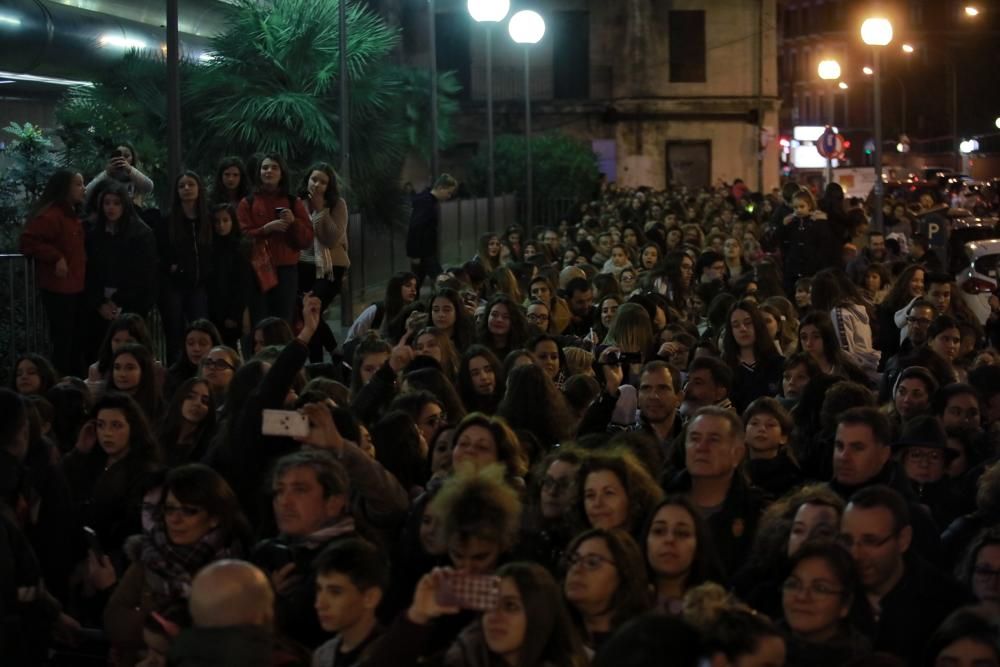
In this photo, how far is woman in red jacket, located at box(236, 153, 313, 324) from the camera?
16156mm

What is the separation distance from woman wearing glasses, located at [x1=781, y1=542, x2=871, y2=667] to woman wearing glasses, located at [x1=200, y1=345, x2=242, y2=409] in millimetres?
4844

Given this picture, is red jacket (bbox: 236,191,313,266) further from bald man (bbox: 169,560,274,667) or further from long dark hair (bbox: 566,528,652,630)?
bald man (bbox: 169,560,274,667)

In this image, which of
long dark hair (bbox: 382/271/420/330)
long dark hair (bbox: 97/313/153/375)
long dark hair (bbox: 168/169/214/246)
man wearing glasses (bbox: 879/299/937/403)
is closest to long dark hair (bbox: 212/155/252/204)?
long dark hair (bbox: 168/169/214/246)

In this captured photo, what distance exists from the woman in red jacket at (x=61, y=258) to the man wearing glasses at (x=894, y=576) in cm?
843

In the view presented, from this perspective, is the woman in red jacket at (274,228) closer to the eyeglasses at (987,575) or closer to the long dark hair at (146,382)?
the long dark hair at (146,382)

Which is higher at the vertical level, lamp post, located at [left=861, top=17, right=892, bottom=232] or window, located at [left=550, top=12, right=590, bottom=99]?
window, located at [left=550, top=12, right=590, bottom=99]

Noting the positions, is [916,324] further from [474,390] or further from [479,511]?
[479,511]

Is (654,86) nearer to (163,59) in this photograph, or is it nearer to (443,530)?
(163,59)

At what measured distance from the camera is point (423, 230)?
23.9 m

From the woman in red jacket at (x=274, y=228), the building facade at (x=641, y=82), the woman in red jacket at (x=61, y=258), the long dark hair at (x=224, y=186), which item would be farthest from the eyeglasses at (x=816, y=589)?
the building facade at (x=641, y=82)

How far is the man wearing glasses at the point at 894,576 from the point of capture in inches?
277

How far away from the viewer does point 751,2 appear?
207ft

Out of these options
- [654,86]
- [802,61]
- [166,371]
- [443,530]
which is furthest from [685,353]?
[802,61]

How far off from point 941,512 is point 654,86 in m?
53.2
